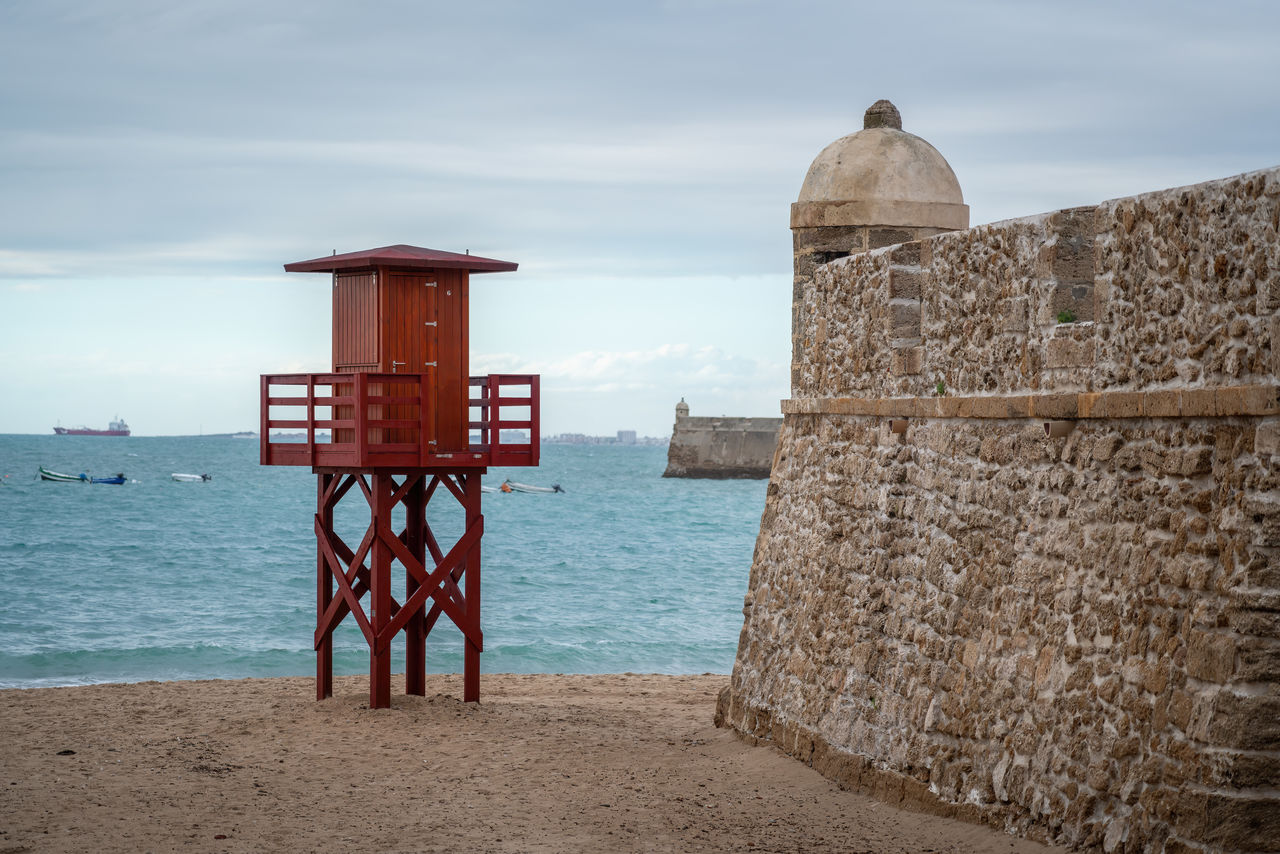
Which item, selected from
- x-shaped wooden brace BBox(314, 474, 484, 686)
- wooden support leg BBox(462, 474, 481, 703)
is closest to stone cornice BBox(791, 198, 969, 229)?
x-shaped wooden brace BBox(314, 474, 484, 686)

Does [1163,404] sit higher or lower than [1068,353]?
lower

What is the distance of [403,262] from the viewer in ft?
39.8

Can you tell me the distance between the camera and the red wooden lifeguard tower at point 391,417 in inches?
481

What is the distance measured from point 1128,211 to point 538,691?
1026 centimetres

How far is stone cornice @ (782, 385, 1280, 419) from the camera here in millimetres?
5609

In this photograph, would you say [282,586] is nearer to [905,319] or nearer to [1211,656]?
[905,319]

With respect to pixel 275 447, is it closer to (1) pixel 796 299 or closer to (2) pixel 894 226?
(1) pixel 796 299

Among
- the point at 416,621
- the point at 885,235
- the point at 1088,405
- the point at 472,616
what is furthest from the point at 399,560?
the point at 1088,405

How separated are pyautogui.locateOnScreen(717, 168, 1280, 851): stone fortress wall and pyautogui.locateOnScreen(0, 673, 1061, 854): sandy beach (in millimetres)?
615

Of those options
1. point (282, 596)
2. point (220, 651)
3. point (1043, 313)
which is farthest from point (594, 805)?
point (282, 596)

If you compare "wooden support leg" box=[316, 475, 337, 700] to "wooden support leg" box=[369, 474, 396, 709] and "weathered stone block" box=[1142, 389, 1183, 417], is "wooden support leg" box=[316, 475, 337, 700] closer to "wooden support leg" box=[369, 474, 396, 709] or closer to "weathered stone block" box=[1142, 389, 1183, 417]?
"wooden support leg" box=[369, 474, 396, 709]

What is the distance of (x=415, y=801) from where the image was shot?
9.26m

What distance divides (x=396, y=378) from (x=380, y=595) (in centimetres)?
207

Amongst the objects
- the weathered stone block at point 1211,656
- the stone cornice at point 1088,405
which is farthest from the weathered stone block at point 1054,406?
the weathered stone block at point 1211,656
